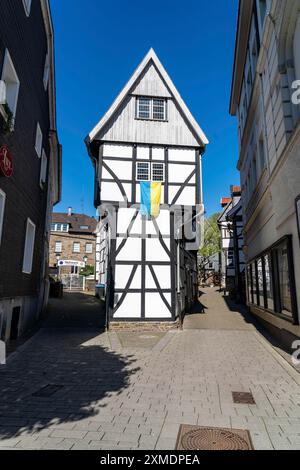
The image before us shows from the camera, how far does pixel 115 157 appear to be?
549 inches

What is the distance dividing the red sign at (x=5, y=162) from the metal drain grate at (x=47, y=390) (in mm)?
5032

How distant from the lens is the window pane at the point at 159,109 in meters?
14.7

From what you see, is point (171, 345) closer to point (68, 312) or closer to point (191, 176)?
point (191, 176)

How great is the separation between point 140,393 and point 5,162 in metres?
6.12

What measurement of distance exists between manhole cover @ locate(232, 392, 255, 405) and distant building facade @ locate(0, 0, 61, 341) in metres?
6.27

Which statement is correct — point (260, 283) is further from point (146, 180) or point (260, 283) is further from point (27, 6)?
point (27, 6)

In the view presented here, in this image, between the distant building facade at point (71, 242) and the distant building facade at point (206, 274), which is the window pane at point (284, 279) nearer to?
the distant building facade at point (206, 274)

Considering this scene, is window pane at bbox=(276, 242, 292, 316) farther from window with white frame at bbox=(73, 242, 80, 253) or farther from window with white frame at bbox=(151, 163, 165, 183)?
window with white frame at bbox=(73, 242, 80, 253)

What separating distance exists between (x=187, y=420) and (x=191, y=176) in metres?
11.0

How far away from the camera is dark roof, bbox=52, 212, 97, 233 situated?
49438 millimetres

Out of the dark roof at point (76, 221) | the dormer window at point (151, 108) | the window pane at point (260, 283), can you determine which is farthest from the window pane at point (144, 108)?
the dark roof at point (76, 221)
